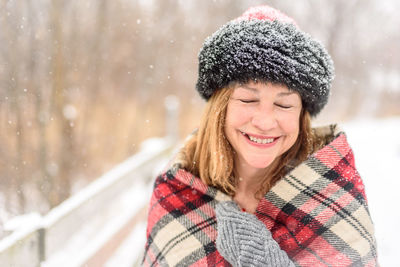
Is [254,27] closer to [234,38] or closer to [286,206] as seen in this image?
[234,38]

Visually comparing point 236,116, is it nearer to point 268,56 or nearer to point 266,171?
point 268,56

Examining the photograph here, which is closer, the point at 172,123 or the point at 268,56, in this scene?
the point at 268,56

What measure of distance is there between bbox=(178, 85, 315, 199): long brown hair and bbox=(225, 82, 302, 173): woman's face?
0.08 meters

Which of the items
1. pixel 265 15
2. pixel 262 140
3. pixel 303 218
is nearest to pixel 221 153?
pixel 262 140

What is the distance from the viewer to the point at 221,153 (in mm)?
1721

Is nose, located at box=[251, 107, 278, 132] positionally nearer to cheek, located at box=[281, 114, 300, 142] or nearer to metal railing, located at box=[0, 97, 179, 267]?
cheek, located at box=[281, 114, 300, 142]

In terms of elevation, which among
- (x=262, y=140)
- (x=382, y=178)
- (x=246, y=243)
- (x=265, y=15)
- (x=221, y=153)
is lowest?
(x=382, y=178)

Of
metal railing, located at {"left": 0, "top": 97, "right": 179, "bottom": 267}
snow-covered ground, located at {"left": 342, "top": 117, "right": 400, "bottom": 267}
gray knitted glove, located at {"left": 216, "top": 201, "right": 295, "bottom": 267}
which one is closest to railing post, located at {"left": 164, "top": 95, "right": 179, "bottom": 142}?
metal railing, located at {"left": 0, "top": 97, "right": 179, "bottom": 267}

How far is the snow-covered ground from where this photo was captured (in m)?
3.37

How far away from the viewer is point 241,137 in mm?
1596

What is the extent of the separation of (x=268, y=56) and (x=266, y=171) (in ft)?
2.10

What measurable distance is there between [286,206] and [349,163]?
1.21 feet

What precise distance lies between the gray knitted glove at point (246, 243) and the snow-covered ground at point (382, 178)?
77cm

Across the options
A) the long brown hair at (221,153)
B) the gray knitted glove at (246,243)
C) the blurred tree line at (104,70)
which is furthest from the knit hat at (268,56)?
the blurred tree line at (104,70)
